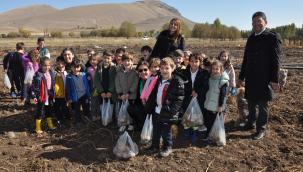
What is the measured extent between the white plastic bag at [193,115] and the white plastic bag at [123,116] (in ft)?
3.65

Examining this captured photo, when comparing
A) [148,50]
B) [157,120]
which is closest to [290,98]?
[148,50]

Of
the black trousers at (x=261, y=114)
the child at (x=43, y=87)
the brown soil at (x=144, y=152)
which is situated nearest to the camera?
the brown soil at (x=144, y=152)

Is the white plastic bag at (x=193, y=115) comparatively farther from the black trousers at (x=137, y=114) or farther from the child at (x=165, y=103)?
the black trousers at (x=137, y=114)

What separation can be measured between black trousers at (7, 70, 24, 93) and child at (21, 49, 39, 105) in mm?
786

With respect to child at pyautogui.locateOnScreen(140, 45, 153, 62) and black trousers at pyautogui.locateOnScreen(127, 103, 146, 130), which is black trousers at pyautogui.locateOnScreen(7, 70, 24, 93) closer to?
child at pyautogui.locateOnScreen(140, 45, 153, 62)

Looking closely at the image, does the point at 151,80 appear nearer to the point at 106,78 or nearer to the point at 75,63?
the point at 106,78

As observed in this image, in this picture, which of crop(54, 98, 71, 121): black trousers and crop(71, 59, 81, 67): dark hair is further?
crop(54, 98, 71, 121): black trousers

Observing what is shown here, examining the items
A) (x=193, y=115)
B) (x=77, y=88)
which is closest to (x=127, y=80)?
(x=77, y=88)

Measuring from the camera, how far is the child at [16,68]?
371 inches

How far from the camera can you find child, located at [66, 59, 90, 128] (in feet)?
23.2

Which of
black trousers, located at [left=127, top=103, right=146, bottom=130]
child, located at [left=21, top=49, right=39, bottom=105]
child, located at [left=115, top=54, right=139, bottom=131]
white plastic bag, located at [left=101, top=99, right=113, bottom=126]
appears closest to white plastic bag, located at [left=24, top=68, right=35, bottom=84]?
child, located at [left=21, top=49, right=39, bottom=105]

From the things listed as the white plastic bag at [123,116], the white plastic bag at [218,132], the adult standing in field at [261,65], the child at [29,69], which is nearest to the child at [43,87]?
the white plastic bag at [123,116]

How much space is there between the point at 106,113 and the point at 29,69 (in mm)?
2800

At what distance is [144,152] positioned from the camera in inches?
225
